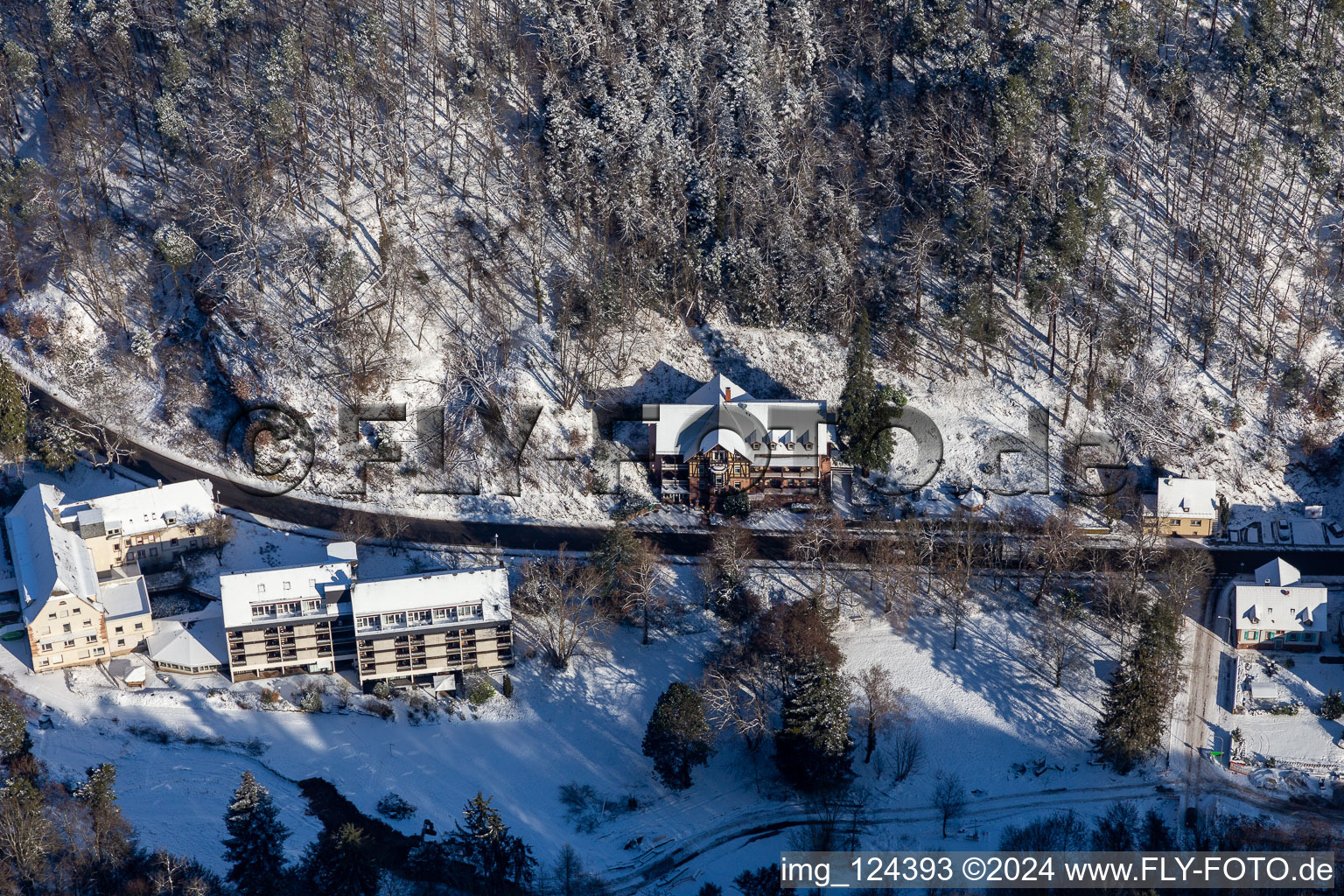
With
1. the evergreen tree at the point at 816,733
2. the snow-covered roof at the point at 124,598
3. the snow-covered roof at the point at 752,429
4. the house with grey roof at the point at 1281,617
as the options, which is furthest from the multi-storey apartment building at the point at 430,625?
the house with grey roof at the point at 1281,617

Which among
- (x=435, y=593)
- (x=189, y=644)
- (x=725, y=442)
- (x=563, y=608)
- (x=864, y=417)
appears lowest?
(x=189, y=644)

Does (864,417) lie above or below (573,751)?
above

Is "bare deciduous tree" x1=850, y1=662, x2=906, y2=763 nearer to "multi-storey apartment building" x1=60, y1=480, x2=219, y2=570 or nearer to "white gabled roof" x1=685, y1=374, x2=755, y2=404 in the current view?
"white gabled roof" x1=685, y1=374, x2=755, y2=404

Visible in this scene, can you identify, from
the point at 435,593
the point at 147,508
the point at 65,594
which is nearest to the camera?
the point at 65,594

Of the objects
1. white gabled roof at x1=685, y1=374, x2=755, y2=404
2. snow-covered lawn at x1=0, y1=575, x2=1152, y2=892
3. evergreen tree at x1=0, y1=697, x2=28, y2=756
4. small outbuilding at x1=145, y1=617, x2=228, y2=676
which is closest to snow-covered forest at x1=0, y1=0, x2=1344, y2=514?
white gabled roof at x1=685, y1=374, x2=755, y2=404

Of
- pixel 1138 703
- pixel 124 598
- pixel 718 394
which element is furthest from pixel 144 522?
pixel 1138 703

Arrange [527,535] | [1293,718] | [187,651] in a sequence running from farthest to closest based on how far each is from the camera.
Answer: [527,535], [187,651], [1293,718]

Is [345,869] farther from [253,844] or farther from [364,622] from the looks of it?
[364,622]
